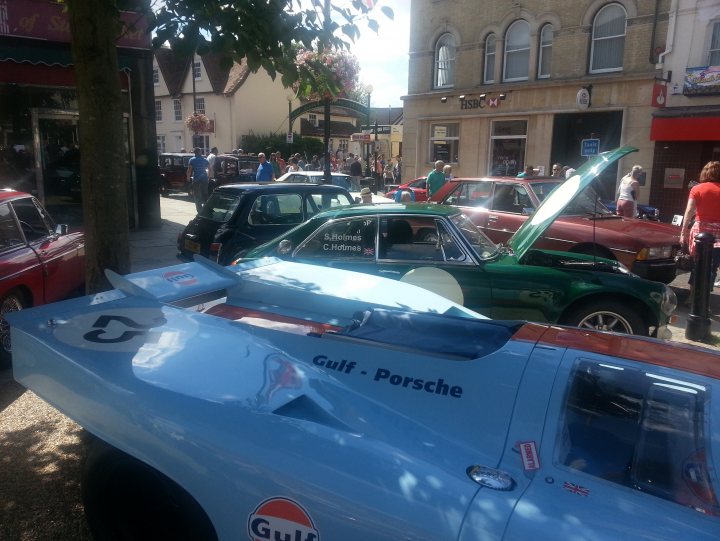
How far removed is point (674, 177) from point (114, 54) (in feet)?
55.5

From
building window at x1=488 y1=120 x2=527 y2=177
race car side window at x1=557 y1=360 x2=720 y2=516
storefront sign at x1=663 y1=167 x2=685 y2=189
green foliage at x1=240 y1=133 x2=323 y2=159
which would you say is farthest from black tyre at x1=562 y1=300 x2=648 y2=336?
green foliage at x1=240 y1=133 x2=323 y2=159

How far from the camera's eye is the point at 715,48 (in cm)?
1588

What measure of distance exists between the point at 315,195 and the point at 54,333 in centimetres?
599

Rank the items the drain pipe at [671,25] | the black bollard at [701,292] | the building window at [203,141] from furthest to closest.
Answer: the building window at [203,141] → the drain pipe at [671,25] → the black bollard at [701,292]

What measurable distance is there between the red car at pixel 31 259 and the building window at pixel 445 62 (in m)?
18.9

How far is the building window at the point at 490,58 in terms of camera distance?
21047 mm

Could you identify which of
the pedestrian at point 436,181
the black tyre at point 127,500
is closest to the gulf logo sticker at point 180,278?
the black tyre at point 127,500

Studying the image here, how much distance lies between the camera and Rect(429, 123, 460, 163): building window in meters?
22.9

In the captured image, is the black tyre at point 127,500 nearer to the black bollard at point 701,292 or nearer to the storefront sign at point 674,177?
the black bollard at point 701,292

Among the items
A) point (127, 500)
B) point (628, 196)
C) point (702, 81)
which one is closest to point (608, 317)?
point (127, 500)

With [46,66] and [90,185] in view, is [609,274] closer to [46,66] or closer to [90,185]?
[90,185]

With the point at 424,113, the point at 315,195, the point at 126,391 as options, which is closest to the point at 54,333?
the point at 126,391

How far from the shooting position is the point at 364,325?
281 centimetres

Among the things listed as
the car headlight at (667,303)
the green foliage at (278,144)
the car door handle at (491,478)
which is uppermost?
the green foliage at (278,144)
